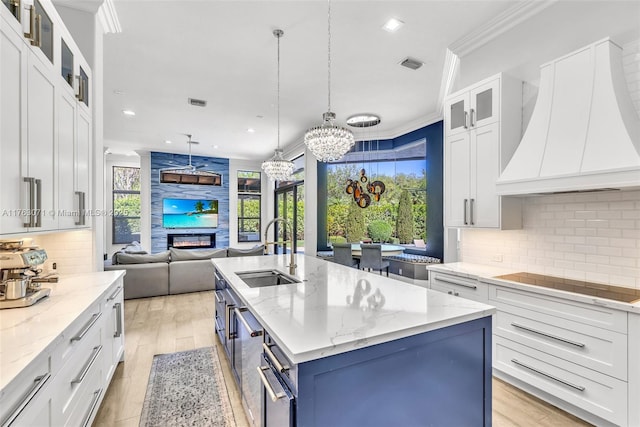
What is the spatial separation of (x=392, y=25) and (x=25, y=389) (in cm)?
345

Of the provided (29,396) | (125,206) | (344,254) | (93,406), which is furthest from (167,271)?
(125,206)

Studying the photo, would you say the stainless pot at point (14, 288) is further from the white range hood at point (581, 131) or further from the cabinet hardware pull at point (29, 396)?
the white range hood at point (581, 131)

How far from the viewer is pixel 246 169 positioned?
31.4ft

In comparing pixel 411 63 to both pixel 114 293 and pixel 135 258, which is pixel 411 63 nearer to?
pixel 114 293

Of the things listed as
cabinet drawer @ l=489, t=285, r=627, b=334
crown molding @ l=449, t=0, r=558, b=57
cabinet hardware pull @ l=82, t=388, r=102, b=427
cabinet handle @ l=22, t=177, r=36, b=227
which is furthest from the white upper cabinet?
crown molding @ l=449, t=0, r=558, b=57

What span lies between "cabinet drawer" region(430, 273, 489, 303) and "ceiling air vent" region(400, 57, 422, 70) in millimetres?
2450

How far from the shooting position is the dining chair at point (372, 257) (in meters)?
5.19

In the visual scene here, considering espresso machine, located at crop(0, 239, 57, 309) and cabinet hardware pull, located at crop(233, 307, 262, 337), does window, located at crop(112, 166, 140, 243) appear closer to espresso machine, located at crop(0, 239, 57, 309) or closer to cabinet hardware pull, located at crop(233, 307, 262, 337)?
espresso machine, located at crop(0, 239, 57, 309)

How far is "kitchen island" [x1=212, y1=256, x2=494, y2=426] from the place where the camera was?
1.13 metres

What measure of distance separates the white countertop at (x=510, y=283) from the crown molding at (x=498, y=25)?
229cm

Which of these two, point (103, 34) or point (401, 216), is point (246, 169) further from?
point (103, 34)

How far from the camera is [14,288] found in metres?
1.64

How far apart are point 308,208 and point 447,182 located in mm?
3669

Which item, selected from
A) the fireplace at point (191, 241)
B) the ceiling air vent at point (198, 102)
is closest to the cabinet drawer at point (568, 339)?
the ceiling air vent at point (198, 102)
